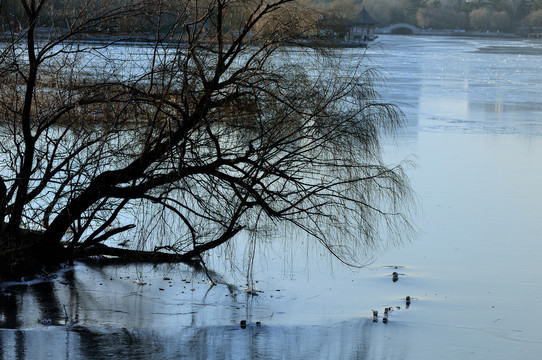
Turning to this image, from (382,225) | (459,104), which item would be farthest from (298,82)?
A: (459,104)

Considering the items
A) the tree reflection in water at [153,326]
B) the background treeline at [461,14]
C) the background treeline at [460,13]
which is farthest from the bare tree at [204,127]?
the background treeline at [461,14]

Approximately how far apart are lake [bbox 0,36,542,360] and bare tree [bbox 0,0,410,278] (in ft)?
1.55

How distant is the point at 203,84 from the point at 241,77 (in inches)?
13.2

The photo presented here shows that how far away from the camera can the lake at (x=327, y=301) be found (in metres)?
6.10

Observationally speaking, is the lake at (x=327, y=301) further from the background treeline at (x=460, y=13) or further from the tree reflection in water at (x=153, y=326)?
the background treeline at (x=460, y=13)

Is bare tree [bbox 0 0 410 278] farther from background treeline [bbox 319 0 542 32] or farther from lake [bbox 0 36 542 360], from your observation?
background treeline [bbox 319 0 542 32]

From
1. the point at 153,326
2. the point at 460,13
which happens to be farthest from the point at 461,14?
the point at 153,326

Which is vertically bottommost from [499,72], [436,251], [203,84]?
[436,251]

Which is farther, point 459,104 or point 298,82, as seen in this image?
point 459,104

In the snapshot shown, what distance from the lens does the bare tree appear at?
23.0 feet

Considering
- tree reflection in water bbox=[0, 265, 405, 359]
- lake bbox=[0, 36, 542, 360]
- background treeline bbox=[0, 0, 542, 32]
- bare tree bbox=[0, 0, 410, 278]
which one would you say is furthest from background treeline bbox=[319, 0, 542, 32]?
tree reflection in water bbox=[0, 265, 405, 359]

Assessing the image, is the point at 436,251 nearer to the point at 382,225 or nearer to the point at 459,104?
the point at 382,225

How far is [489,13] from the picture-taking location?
91562 millimetres

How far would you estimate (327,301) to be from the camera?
7344 millimetres
